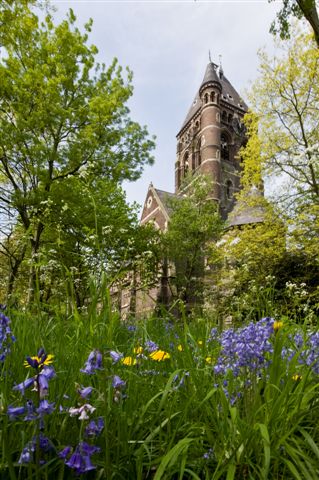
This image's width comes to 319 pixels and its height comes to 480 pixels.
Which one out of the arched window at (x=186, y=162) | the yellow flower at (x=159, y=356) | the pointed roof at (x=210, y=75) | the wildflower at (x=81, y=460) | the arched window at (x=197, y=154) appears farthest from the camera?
the arched window at (x=186, y=162)

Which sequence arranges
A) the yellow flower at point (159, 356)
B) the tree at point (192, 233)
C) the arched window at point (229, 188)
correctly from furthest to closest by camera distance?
1. the arched window at point (229, 188)
2. the tree at point (192, 233)
3. the yellow flower at point (159, 356)

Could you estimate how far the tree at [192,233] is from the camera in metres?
27.4

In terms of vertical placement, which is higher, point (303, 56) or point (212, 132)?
point (212, 132)

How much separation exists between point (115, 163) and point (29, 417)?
555 inches

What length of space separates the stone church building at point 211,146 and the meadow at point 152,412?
114 ft

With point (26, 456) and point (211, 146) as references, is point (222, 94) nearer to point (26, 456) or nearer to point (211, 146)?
point (211, 146)

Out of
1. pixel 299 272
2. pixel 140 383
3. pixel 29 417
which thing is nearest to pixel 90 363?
pixel 29 417

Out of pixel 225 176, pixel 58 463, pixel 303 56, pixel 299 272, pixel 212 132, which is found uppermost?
pixel 212 132

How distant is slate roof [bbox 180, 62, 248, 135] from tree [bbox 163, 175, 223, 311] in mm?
19583

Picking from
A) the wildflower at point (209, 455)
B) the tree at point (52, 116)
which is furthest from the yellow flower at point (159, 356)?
the tree at point (52, 116)

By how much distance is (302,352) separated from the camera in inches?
77.9

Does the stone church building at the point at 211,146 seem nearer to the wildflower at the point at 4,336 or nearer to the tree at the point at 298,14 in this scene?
the tree at the point at 298,14

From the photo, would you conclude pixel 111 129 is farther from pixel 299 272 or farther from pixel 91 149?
pixel 299 272

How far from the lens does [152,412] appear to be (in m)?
1.54
